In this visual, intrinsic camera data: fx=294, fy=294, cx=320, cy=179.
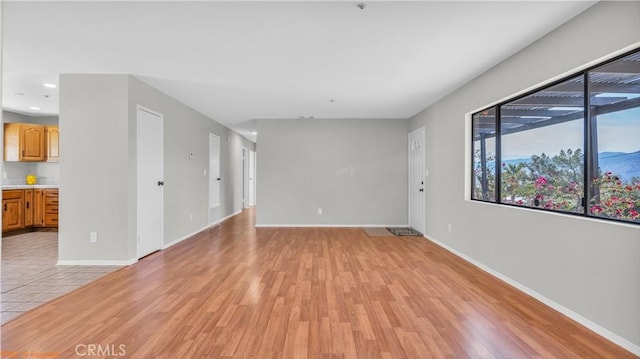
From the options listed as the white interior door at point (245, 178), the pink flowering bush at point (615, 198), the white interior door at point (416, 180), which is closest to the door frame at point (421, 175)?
the white interior door at point (416, 180)

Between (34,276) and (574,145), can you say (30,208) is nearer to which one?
(34,276)

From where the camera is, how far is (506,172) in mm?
3381

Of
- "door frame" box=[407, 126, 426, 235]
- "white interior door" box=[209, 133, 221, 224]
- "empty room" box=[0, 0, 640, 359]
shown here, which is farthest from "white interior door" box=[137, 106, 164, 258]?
"door frame" box=[407, 126, 426, 235]

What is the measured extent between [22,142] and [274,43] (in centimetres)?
618

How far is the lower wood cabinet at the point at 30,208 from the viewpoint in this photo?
5426 mm

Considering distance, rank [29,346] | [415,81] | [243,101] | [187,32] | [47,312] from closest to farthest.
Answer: [29,346], [47,312], [187,32], [415,81], [243,101]

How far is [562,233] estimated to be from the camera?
249 cm

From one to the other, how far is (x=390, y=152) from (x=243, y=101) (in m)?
3.32

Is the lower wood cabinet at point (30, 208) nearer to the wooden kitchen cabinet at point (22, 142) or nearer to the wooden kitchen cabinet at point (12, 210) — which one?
the wooden kitchen cabinet at point (12, 210)

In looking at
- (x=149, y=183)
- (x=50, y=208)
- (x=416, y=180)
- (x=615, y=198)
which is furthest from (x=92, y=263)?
(x=416, y=180)

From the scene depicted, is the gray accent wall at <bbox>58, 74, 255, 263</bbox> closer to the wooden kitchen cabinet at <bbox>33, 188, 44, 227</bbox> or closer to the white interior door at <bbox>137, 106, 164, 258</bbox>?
the white interior door at <bbox>137, 106, 164, 258</bbox>

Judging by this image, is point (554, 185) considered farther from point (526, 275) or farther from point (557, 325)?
point (557, 325)

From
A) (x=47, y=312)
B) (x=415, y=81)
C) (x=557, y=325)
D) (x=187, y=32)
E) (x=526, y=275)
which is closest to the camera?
(x=557, y=325)

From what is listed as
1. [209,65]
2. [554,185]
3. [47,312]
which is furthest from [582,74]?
[47,312]
